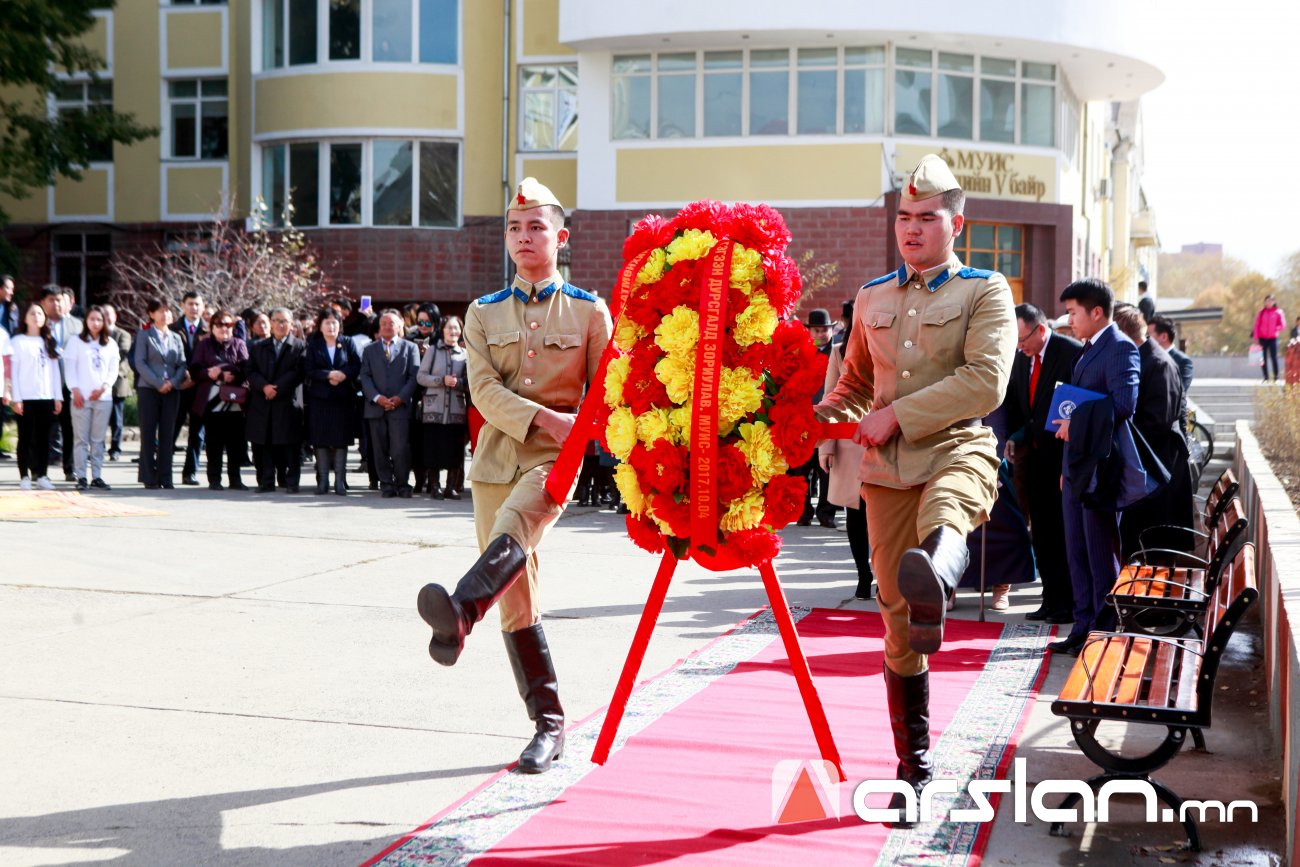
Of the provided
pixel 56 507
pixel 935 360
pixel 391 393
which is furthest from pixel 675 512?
pixel 391 393

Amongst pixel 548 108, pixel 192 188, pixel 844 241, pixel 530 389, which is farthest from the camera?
pixel 192 188

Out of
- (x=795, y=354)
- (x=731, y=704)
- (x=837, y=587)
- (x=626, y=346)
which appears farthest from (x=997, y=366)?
(x=837, y=587)

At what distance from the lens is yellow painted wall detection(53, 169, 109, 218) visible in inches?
1275

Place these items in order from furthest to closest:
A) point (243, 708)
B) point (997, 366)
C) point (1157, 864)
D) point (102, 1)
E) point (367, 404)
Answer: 1. point (102, 1)
2. point (367, 404)
3. point (243, 708)
4. point (997, 366)
5. point (1157, 864)

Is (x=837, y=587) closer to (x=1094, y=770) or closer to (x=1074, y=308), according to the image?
(x=1074, y=308)

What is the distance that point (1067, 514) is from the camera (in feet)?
27.7

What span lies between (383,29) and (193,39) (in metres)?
5.10

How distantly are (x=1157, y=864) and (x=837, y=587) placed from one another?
5.75 m

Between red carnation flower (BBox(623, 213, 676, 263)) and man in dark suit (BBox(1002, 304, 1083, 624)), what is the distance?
4.58m

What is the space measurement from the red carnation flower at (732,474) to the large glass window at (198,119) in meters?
28.9

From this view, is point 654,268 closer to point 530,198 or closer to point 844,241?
point 530,198

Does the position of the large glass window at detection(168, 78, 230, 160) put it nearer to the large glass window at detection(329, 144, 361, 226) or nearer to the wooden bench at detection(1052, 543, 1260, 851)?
the large glass window at detection(329, 144, 361, 226)

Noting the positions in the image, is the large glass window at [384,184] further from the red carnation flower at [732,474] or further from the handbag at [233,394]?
the red carnation flower at [732,474]

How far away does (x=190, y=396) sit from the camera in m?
17.0
